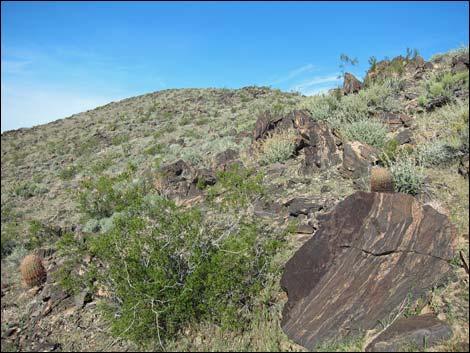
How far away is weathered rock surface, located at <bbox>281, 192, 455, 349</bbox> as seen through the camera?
11.4 ft

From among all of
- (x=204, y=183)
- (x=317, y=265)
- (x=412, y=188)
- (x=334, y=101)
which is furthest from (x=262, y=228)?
(x=334, y=101)

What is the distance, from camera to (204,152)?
13.2m

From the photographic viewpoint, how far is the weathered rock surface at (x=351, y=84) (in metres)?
11.1

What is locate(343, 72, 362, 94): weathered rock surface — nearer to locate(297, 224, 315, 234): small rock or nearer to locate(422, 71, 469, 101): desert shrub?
locate(422, 71, 469, 101): desert shrub

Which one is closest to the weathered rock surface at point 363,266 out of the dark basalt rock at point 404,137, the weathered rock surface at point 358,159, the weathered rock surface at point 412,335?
the weathered rock surface at point 412,335

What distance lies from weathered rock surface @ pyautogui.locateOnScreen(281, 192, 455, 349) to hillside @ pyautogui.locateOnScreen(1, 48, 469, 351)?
0.02 metres

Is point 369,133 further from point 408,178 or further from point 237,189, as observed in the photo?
point 237,189

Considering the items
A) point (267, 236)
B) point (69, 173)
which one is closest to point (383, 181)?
point (267, 236)

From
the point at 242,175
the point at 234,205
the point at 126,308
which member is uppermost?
the point at 242,175

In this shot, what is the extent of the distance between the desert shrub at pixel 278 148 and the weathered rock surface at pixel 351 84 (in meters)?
3.64

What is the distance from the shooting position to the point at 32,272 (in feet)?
20.4

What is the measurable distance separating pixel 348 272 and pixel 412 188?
2336 mm

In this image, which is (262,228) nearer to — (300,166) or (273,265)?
(273,265)

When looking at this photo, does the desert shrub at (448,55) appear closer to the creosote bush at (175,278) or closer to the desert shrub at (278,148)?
the desert shrub at (278,148)
